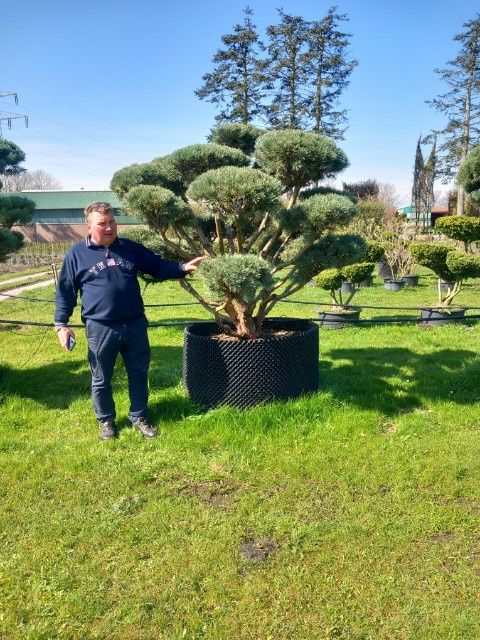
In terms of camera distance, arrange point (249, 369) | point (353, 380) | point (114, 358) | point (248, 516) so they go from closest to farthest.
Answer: point (248, 516) < point (114, 358) < point (249, 369) < point (353, 380)

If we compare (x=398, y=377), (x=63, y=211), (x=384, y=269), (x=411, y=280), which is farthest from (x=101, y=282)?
(x=63, y=211)

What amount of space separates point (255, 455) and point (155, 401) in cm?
107

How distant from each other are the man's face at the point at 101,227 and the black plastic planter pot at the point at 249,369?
37.2 inches

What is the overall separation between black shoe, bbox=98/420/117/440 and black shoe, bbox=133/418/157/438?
14cm

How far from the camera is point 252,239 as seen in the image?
13.4 feet

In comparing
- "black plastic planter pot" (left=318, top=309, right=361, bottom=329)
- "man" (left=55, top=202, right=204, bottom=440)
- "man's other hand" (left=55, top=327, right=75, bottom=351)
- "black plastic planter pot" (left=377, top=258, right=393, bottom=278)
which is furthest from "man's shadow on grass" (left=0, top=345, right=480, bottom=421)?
"black plastic planter pot" (left=377, top=258, right=393, bottom=278)

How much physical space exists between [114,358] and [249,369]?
0.91 metres

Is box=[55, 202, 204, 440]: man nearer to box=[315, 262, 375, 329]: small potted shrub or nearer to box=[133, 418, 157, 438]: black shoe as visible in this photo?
box=[133, 418, 157, 438]: black shoe

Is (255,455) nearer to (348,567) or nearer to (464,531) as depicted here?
(348,567)

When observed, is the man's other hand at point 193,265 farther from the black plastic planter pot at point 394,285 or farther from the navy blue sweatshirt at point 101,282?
the black plastic planter pot at point 394,285

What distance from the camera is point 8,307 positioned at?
9.21 m

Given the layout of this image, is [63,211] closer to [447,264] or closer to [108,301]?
[447,264]

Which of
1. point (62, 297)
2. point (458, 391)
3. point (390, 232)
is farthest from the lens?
point (390, 232)

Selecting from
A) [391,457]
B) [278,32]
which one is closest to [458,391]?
[391,457]
